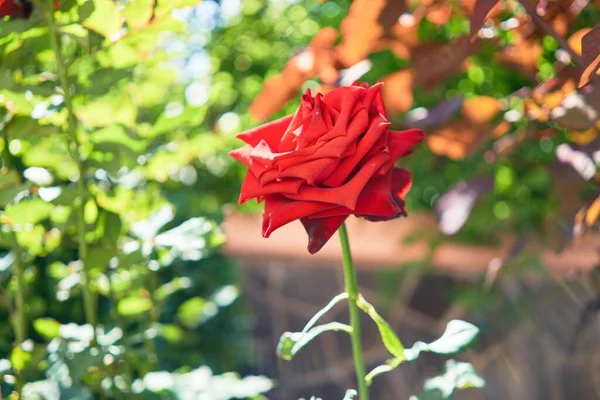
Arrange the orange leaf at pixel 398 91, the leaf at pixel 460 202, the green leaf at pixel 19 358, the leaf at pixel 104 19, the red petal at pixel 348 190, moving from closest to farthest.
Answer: the red petal at pixel 348 190 < the leaf at pixel 104 19 < the green leaf at pixel 19 358 < the leaf at pixel 460 202 < the orange leaf at pixel 398 91

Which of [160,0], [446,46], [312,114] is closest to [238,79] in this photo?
[446,46]

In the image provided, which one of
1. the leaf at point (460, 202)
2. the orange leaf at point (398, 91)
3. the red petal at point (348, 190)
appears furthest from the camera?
the orange leaf at point (398, 91)

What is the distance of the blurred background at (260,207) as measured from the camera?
0.81 m

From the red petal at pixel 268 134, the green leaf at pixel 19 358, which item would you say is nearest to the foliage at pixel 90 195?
the green leaf at pixel 19 358

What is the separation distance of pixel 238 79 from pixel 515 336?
1.13 m

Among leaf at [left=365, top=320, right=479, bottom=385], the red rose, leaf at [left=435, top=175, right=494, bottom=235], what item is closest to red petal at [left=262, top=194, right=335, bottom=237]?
the red rose

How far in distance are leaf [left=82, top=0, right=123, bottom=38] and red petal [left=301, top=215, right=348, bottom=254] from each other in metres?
0.32

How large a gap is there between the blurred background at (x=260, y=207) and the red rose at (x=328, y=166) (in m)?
0.20

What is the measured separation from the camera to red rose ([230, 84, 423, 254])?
1.92 feet

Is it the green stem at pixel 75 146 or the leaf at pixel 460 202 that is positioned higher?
the green stem at pixel 75 146

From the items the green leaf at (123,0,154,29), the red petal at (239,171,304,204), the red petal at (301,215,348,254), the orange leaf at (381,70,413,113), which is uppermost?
the green leaf at (123,0,154,29)

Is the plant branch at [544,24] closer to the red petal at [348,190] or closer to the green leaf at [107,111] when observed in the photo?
the red petal at [348,190]

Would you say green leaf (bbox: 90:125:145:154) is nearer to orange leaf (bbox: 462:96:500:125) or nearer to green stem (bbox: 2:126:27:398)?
green stem (bbox: 2:126:27:398)

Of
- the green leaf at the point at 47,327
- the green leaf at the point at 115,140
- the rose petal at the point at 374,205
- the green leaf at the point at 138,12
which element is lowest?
the green leaf at the point at 47,327
